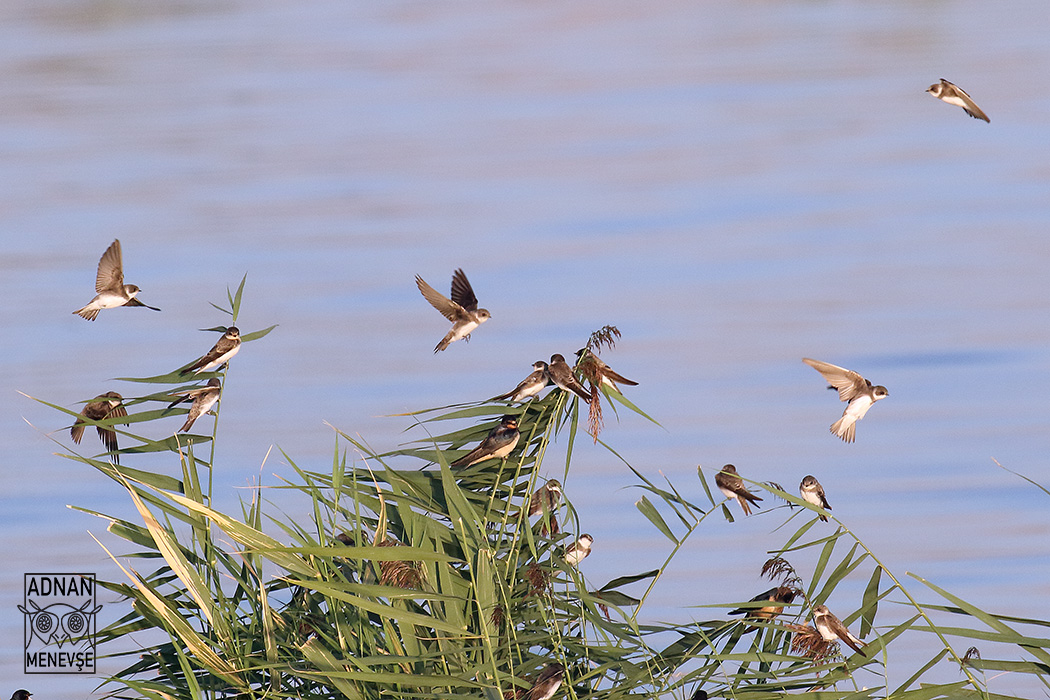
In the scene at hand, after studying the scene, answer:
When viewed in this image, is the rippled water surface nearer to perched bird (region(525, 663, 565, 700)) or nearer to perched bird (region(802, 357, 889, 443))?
perched bird (region(802, 357, 889, 443))

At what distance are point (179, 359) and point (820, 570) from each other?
46.0ft

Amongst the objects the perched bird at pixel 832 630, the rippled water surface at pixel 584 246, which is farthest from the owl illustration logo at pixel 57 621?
the perched bird at pixel 832 630

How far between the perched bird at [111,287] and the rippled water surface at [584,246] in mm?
1139

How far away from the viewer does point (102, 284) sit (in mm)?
5395

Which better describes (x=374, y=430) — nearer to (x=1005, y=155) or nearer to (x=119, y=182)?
(x=119, y=182)

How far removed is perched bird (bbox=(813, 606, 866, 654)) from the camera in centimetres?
382

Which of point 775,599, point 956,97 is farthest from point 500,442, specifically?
point 956,97

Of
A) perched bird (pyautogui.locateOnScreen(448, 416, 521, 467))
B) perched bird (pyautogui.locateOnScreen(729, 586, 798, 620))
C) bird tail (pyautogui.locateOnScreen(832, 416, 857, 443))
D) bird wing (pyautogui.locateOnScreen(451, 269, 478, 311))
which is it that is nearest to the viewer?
perched bird (pyautogui.locateOnScreen(729, 586, 798, 620))

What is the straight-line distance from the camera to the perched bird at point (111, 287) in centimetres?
514

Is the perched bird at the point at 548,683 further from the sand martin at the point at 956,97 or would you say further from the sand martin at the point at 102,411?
the sand martin at the point at 956,97

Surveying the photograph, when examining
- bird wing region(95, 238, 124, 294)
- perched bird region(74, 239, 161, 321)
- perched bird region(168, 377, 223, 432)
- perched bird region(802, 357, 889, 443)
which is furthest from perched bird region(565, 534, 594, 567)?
bird wing region(95, 238, 124, 294)

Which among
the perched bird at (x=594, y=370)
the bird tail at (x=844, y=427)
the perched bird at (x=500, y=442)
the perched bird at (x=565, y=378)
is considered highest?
the bird tail at (x=844, y=427)

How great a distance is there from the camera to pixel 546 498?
4.32 m

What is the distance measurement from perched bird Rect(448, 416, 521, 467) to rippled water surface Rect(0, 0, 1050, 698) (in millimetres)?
2161
